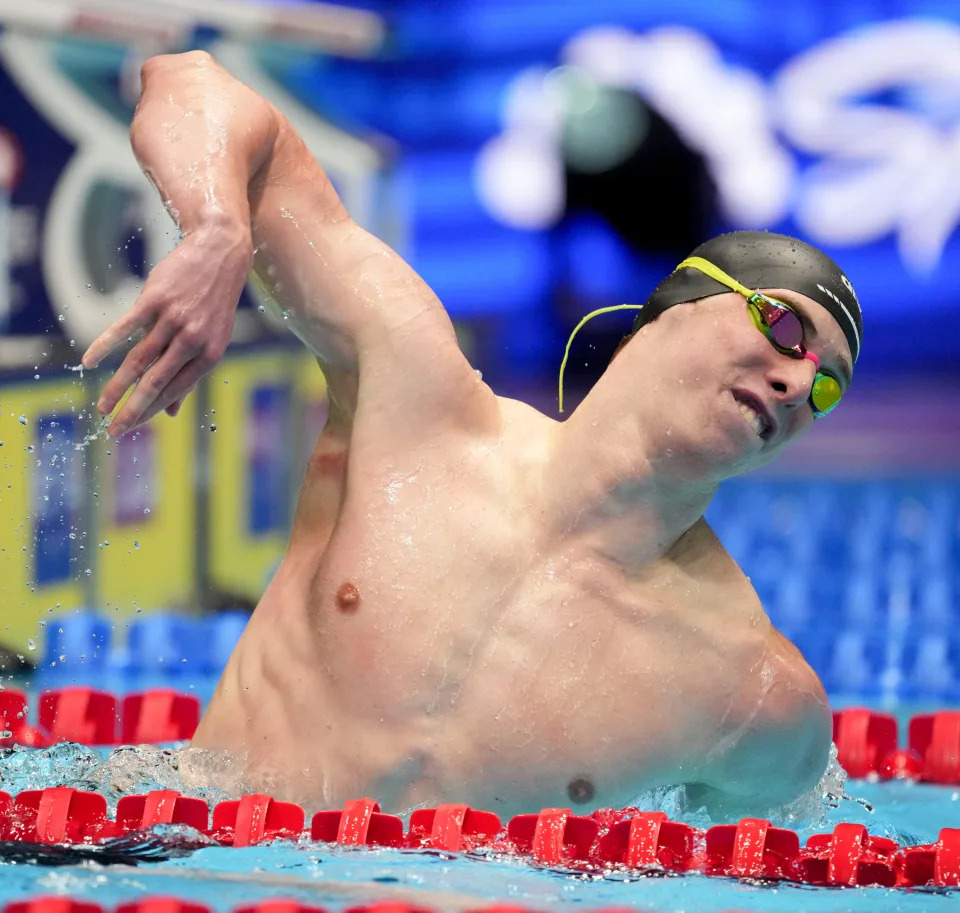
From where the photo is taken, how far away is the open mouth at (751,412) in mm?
2027

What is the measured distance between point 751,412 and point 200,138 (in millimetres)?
867

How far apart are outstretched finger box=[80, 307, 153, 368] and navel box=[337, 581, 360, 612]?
55 cm

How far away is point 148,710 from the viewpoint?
10.7ft

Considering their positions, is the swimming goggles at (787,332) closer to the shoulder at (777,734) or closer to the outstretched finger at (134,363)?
the shoulder at (777,734)

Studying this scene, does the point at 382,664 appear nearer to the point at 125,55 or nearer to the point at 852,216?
the point at 125,55

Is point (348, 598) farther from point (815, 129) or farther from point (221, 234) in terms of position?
point (815, 129)

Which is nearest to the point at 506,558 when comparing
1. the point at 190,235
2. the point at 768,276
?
the point at 768,276

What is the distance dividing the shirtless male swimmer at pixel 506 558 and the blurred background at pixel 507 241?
9.10 feet

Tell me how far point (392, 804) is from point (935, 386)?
14.5 feet

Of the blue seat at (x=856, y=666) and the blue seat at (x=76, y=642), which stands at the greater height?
the blue seat at (x=856, y=666)

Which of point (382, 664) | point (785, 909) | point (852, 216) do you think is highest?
point (852, 216)

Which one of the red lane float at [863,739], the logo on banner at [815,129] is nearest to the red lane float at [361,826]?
the red lane float at [863,739]

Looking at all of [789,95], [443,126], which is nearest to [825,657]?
[789,95]

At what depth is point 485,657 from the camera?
7.11ft
